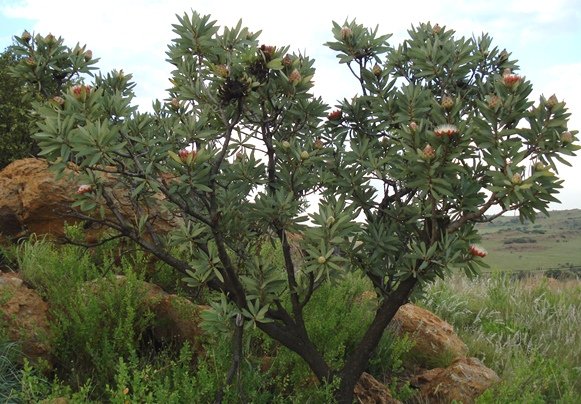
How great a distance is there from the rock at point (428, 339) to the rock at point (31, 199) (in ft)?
13.7

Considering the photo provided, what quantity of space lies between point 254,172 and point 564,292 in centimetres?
799

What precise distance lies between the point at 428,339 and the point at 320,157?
2995 millimetres

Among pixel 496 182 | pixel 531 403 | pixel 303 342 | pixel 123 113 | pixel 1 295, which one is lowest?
pixel 531 403

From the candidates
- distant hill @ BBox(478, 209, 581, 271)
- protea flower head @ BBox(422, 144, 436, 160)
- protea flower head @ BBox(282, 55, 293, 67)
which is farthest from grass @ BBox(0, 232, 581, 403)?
distant hill @ BBox(478, 209, 581, 271)

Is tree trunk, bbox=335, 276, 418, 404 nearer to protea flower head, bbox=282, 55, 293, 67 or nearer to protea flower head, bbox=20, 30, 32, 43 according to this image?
protea flower head, bbox=282, 55, 293, 67

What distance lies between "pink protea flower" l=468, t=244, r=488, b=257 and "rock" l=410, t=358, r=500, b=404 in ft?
5.43

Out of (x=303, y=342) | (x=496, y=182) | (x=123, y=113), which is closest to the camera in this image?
(x=496, y=182)

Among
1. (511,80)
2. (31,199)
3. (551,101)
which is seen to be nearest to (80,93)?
(511,80)

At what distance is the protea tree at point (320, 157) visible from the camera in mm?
3953

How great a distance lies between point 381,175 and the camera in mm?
4543

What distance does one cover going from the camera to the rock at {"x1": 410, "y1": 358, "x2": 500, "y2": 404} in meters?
5.45

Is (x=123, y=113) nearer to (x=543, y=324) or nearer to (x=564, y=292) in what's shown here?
(x=543, y=324)

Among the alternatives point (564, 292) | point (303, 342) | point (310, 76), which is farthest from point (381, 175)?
point (564, 292)

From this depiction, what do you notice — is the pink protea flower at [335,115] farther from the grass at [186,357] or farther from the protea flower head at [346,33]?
the grass at [186,357]
